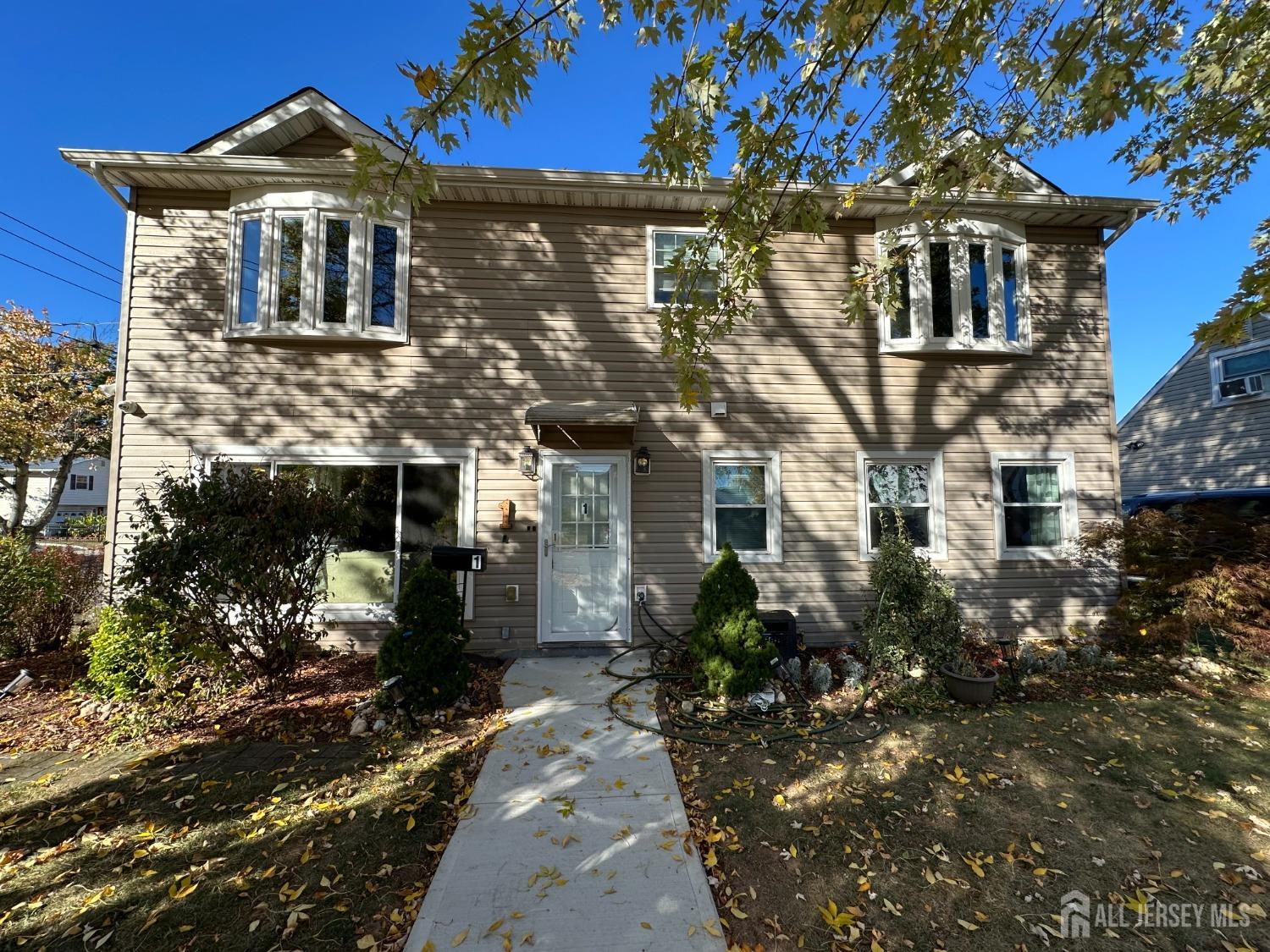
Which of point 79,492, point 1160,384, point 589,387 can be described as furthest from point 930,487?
point 79,492

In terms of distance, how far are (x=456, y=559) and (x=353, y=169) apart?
188 inches

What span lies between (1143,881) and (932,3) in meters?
5.01

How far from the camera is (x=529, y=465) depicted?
19.9 feet

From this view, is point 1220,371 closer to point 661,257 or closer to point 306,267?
point 661,257

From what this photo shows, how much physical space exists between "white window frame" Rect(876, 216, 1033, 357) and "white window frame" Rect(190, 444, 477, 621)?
5.57 metres

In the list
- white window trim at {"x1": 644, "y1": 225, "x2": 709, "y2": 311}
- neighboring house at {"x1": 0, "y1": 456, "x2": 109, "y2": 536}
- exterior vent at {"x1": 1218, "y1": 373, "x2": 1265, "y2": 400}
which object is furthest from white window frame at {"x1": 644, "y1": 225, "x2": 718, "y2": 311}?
neighboring house at {"x1": 0, "y1": 456, "x2": 109, "y2": 536}

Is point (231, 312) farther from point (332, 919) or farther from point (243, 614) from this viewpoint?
point (332, 919)

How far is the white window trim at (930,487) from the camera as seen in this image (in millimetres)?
6496

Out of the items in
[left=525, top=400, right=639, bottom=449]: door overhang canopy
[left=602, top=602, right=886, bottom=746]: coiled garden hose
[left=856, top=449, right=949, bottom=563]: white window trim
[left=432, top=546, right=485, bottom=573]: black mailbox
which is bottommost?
[left=602, top=602, right=886, bottom=746]: coiled garden hose

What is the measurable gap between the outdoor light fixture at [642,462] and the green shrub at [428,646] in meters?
2.56

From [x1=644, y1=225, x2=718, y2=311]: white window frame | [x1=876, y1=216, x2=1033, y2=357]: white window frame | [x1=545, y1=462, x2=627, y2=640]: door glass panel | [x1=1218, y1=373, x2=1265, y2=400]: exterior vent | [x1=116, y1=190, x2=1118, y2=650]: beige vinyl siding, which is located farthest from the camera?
[x1=1218, y1=373, x2=1265, y2=400]: exterior vent

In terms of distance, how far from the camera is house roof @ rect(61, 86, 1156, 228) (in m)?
5.78

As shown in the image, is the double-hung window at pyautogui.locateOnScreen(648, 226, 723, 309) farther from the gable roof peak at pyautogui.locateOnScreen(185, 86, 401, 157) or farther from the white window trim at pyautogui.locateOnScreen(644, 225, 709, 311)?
the gable roof peak at pyautogui.locateOnScreen(185, 86, 401, 157)

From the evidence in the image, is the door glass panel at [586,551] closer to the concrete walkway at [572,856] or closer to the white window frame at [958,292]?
the concrete walkway at [572,856]
